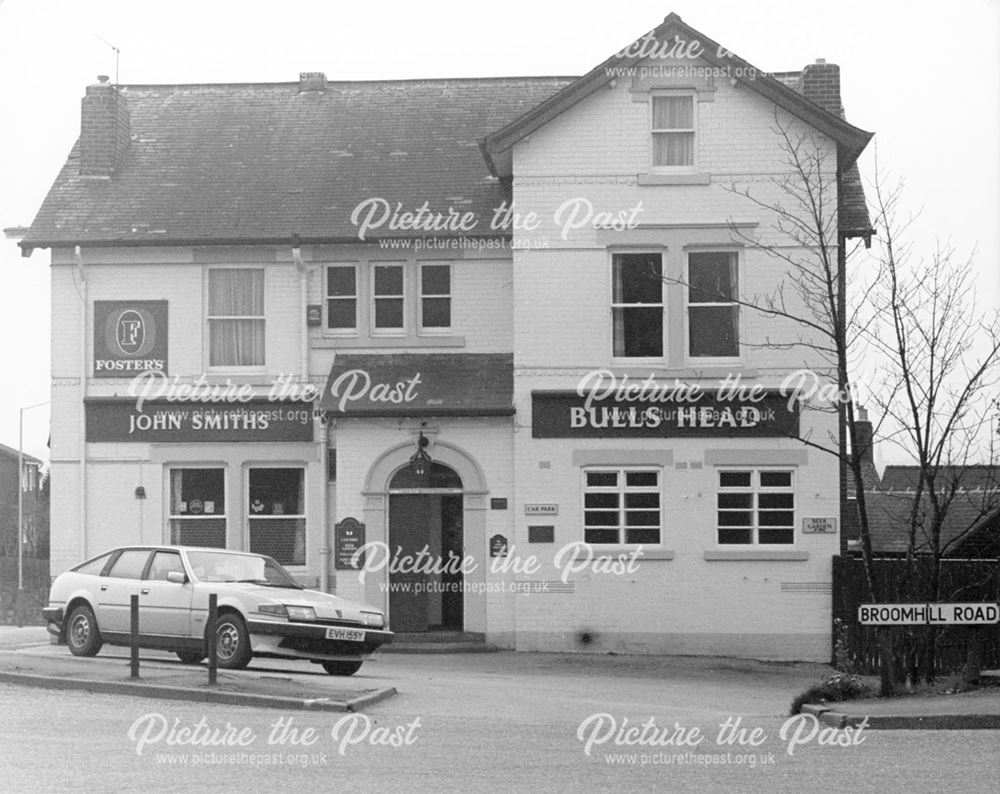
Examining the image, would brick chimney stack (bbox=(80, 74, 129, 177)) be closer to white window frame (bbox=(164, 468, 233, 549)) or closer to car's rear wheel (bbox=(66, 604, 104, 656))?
white window frame (bbox=(164, 468, 233, 549))

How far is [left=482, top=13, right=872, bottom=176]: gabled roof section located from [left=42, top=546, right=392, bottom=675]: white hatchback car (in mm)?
8862

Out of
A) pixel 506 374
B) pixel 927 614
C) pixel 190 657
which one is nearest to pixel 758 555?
pixel 506 374

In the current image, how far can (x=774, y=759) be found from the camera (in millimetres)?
12781

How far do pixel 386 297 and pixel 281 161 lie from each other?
12.3 ft

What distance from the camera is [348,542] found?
1064 inches

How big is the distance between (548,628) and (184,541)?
6.41 meters

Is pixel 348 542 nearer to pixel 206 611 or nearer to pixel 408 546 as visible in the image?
pixel 408 546

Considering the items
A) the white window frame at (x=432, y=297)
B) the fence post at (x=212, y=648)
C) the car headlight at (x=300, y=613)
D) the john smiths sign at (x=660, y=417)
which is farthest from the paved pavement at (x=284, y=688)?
the white window frame at (x=432, y=297)

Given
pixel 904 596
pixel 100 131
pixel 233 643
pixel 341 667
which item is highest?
pixel 100 131

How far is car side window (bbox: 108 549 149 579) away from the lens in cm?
2097

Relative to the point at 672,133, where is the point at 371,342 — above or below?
below

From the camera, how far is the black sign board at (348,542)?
26969 millimetres

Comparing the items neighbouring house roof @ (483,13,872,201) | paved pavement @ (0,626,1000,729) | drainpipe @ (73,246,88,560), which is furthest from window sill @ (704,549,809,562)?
drainpipe @ (73,246,88,560)

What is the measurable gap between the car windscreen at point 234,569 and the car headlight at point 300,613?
1.18m
